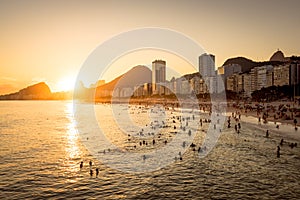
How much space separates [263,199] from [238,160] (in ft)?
37.7

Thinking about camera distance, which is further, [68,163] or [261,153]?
[261,153]

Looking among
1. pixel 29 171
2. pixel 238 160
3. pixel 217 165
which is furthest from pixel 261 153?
pixel 29 171

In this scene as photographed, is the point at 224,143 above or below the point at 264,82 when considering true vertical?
below

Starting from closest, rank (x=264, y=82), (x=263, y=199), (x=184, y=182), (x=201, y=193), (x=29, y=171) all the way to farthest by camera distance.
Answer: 1. (x=263, y=199)
2. (x=201, y=193)
3. (x=184, y=182)
4. (x=29, y=171)
5. (x=264, y=82)

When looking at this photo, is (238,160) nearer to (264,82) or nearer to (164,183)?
(164,183)

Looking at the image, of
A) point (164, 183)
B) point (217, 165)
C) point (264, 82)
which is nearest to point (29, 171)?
point (164, 183)

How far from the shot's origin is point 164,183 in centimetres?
2252

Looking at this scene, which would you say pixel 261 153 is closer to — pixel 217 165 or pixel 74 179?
pixel 217 165

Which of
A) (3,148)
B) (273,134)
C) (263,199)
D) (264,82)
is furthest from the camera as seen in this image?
(264,82)

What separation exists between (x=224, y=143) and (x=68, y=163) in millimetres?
22852

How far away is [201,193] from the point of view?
19875 millimetres

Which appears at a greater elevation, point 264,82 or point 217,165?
point 264,82

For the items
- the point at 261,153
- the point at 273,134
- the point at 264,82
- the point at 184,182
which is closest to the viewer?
the point at 184,182

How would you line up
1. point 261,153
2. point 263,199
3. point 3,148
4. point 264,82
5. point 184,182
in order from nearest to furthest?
point 263,199 < point 184,182 < point 261,153 < point 3,148 < point 264,82
